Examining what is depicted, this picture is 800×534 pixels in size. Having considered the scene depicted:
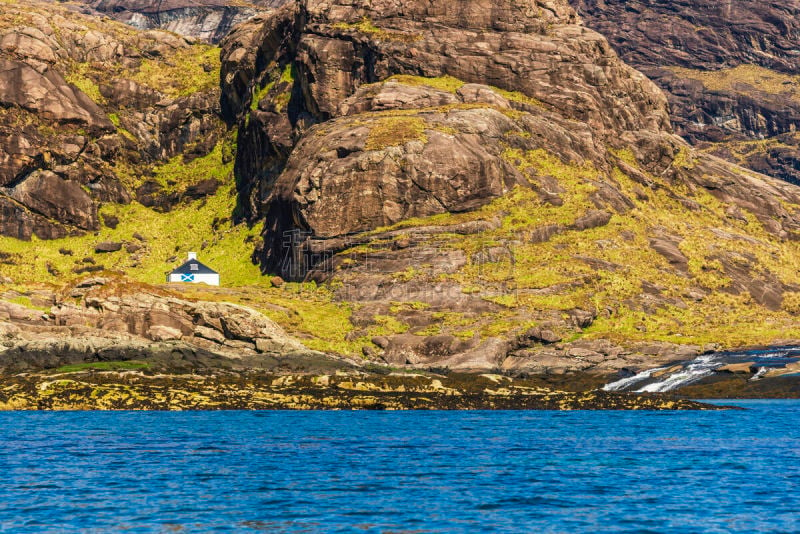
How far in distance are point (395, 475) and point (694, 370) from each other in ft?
188

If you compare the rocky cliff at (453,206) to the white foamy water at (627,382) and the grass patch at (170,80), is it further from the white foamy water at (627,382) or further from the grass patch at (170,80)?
the grass patch at (170,80)

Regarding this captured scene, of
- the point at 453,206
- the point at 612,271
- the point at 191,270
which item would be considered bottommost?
the point at 191,270

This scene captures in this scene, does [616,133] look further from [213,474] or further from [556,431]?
[213,474]

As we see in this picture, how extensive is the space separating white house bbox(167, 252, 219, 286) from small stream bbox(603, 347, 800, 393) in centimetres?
6393

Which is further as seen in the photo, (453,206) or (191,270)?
(191,270)

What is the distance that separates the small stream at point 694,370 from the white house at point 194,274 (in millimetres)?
63929

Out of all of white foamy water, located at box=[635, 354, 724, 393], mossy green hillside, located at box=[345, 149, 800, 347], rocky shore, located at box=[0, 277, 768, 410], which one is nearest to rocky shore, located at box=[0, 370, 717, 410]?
rocky shore, located at box=[0, 277, 768, 410]

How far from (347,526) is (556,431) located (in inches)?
1301

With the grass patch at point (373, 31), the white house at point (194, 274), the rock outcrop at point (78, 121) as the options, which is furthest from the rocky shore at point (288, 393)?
the rock outcrop at point (78, 121)

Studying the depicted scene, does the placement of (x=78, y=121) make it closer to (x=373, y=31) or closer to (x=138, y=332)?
(x=373, y=31)

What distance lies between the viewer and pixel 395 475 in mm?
40156

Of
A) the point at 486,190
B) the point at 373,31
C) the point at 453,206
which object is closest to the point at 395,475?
the point at 453,206

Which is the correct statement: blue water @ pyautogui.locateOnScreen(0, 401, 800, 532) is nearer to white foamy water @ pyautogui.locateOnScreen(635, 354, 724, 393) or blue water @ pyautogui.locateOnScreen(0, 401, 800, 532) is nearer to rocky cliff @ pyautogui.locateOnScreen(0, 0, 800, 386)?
white foamy water @ pyautogui.locateOnScreen(635, 354, 724, 393)

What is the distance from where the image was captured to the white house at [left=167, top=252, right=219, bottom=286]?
13088 centimetres
